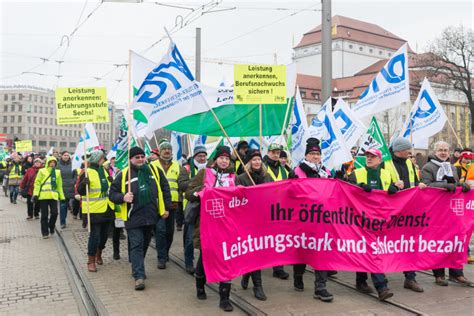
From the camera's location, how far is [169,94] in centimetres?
689

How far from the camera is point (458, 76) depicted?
44.7m

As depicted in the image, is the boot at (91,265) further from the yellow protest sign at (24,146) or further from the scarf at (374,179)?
the yellow protest sign at (24,146)

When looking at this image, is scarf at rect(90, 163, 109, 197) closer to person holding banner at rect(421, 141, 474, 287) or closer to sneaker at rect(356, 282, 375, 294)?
sneaker at rect(356, 282, 375, 294)

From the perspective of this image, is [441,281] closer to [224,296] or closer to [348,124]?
[224,296]

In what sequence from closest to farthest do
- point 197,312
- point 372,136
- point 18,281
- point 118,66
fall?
point 197,312 → point 18,281 → point 372,136 → point 118,66

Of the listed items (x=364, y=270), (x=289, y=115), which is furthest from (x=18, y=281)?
(x=289, y=115)

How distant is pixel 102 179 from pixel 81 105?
6.00 feet

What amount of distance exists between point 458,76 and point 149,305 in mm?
46579

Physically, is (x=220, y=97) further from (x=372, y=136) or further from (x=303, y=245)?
(x=303, y=245)

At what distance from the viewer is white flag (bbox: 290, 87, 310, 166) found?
9391 mm

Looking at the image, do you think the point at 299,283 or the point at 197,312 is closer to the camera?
the point at 197,312

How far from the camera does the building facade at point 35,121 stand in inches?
4230

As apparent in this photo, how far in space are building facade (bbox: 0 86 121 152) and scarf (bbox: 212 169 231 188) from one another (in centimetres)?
10229

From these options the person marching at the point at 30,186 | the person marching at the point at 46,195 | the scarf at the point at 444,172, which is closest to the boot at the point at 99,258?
the person marching at the point at 46,195
